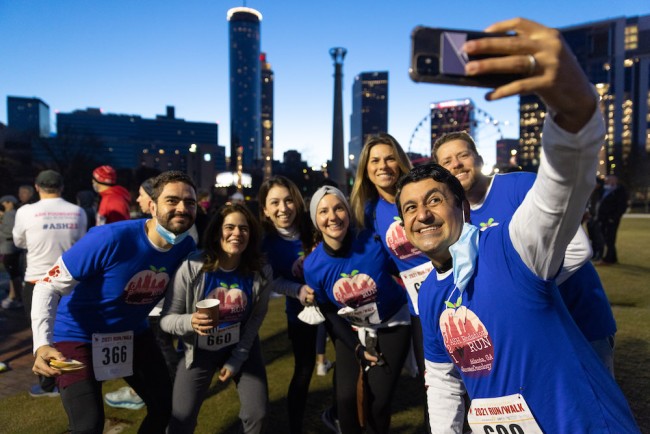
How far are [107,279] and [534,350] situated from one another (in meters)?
2.63

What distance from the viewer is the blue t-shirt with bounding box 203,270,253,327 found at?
3.18 metres

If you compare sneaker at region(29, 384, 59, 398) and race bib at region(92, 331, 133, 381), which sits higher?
race bib at region(92, 331, 133, 381)

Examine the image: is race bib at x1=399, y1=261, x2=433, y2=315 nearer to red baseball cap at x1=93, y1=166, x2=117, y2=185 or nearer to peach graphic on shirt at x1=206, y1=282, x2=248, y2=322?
peach graphic on shirt at x1=206, y1=282, x2=248, y2=322

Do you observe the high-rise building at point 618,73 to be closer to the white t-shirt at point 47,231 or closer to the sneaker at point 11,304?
the sneaker at point 11,304

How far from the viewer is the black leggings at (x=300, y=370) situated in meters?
3.59

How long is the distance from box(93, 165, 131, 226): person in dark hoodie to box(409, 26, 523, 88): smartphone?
524cm

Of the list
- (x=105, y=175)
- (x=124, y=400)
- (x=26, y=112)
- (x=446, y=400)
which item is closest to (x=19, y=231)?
(x=105, y=175)

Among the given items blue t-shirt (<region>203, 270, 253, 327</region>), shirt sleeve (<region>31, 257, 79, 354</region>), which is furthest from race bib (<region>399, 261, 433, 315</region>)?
shirt sleeve (<region>31, 257, 79, 354</region>)

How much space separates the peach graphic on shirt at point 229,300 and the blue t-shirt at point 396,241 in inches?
47.2

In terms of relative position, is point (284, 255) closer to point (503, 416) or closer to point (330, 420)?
point (330, 420)

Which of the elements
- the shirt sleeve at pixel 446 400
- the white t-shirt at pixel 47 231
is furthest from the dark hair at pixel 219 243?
the white t-shirt at pixel 47 231

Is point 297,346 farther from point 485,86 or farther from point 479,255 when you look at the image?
point 485,86

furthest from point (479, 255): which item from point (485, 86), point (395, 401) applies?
point (395, 401)

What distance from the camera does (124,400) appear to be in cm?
438
